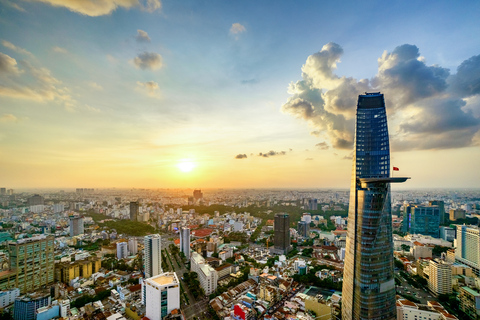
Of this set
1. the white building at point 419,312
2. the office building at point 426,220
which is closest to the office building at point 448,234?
the office building at point 426,220

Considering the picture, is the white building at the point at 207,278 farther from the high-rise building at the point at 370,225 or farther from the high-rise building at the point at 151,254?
the high-rise building at the point at 370,225

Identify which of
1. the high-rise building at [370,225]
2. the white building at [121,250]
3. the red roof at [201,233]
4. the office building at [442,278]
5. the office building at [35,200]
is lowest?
the red roof at [201,233]

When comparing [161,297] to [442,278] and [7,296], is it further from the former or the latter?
[442,278]

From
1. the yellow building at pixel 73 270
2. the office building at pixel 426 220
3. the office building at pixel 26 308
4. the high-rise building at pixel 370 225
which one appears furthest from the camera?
the office building at pixel 426 220

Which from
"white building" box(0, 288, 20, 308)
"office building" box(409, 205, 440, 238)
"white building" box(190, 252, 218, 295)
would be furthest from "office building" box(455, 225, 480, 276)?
"white building" box(0, 288, 20, 308)

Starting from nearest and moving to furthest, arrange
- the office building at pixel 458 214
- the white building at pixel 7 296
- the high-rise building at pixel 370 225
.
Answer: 1. the high-rise building at pixel 370 225
2. the white building at pixel 7 296
3. the office building at pixel 458 214

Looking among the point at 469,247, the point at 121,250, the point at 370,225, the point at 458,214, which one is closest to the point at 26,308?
the point at 121,250
